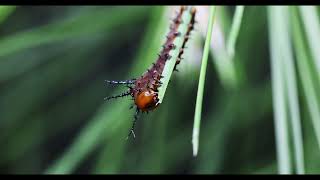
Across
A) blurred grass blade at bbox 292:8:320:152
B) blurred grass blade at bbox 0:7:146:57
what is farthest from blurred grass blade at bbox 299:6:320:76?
blurred grass blade at bbox 0:7:146:57

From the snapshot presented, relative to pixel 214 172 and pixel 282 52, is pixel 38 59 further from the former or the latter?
pixel 282 52

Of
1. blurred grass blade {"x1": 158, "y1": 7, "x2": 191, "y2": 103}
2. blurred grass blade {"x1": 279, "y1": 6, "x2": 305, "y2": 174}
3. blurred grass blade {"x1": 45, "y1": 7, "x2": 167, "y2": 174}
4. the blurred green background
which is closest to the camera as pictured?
blurred grass blade {"x1": 158, "y1": 7, "x2": 191, "y2": 103}

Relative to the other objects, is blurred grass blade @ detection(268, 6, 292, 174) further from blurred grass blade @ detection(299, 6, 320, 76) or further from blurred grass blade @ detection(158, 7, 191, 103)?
blurred grass blade @ detection(158, 7, 191, 103)

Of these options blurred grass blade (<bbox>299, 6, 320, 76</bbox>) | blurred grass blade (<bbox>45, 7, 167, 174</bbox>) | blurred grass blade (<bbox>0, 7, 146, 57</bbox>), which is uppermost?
blurred grass blade (<bbox>0, 7, 146, 57</bbox>)

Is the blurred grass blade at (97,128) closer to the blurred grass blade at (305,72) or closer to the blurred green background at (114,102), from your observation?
the blurred green background at (114,102)

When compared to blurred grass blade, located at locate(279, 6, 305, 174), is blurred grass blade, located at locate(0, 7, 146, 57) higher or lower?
higher

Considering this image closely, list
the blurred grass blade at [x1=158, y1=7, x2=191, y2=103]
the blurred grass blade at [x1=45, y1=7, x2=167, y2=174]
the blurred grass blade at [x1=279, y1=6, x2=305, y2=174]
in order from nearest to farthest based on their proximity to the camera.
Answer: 1. the blurred grass blade at [x1=158, y1=7, x2=191, y2=103]
2. the blurred grass blade at [x1=279, y1=6, x2=305, y2=174]
3. the blurred grass blade at [x1=45, y1=7, x2=167, y2=174]
